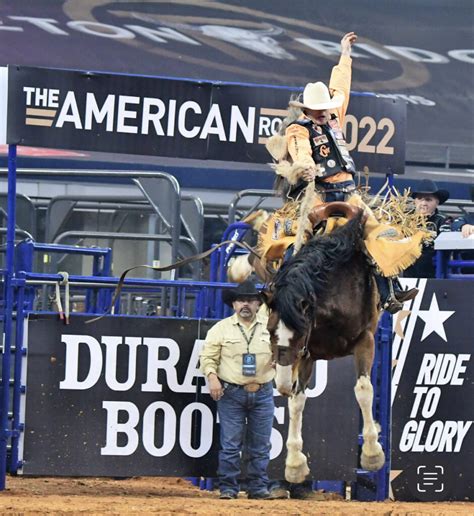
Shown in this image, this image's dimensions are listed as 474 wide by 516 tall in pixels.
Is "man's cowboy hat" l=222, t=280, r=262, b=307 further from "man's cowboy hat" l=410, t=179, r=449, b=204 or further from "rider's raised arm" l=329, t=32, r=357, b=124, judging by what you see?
"man's cowboy hat" l=410, t=179, r=449, b=204

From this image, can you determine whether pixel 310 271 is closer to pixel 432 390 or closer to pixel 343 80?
pixel 343 80

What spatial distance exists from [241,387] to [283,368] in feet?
10.3

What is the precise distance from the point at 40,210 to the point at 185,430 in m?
4.41

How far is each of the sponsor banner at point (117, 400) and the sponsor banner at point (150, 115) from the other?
1608 millimetres

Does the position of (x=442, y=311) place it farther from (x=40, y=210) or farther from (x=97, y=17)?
(x=97, y=17)

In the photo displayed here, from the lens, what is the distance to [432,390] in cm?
1270

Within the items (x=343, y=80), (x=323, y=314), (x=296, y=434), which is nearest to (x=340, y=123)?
(x=343, y=80)

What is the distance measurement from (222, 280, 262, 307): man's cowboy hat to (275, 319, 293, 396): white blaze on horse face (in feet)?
8.41

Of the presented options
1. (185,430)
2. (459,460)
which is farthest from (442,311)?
(185,430)

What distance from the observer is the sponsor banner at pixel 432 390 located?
1264cm

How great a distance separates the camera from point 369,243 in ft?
31.0

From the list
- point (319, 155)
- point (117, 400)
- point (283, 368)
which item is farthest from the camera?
point (117, 400)

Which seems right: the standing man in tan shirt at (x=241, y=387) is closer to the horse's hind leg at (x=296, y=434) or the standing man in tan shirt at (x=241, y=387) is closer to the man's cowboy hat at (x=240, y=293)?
the man's cowboy hat at (x=240, y=293)

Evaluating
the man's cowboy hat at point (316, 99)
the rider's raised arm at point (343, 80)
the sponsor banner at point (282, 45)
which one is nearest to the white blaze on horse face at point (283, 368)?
the man's cowboy hat at point (316, 99)
